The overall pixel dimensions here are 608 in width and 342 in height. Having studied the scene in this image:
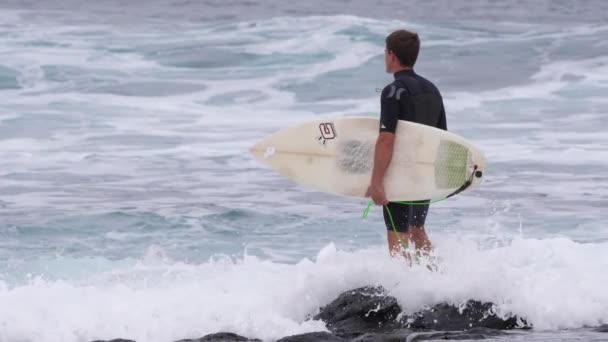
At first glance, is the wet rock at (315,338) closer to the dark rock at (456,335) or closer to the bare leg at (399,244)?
the dark rock at (456,335)

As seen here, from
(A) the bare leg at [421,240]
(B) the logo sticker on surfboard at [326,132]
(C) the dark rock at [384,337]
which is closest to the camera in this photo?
(C) the dark rock at [384,337]

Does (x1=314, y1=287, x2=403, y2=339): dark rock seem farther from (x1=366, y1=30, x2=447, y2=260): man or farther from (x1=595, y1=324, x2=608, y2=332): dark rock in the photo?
(x1=595, y1=324, x2=608, y2=332): dark rock

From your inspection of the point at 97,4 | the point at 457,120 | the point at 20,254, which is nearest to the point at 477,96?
the point at 457,120

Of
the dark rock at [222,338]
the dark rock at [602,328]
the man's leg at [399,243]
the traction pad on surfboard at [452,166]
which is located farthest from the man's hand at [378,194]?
the dark rock at [602,328]

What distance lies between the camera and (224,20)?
31.6 metres

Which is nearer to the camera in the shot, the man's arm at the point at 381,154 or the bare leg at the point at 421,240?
the man's arm at the point at 381,154

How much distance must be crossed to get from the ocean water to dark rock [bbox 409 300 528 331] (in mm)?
57

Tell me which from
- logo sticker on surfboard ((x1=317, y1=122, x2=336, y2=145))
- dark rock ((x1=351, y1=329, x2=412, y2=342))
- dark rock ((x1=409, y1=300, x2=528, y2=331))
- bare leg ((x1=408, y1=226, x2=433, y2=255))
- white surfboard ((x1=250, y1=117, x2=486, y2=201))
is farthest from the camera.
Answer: logo sticker on surfboard ((x1=317, y1=122, x2=336, y2=145))

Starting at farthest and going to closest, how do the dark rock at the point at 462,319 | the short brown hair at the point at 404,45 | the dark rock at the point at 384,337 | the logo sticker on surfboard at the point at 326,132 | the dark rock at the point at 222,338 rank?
the logo sticker on surfboard at the point at 326,132, the dark rock at the point at 462,319, the short brown hair at the point at 404,45, the dark rock at the point at 222,338, the dark rock at the point at 384,337

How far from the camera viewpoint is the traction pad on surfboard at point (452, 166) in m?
6.53

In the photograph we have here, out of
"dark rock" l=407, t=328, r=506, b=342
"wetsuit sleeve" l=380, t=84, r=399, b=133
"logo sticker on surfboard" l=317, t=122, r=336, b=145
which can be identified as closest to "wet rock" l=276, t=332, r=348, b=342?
"dark rock" l=407, t=328, r=506, b=342

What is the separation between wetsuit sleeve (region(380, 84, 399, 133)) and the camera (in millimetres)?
6152

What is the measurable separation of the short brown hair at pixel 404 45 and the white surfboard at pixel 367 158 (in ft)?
1.08

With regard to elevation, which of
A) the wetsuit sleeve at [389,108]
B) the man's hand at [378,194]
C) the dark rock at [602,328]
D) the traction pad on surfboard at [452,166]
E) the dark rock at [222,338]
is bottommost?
the dark rock at [602,328]
